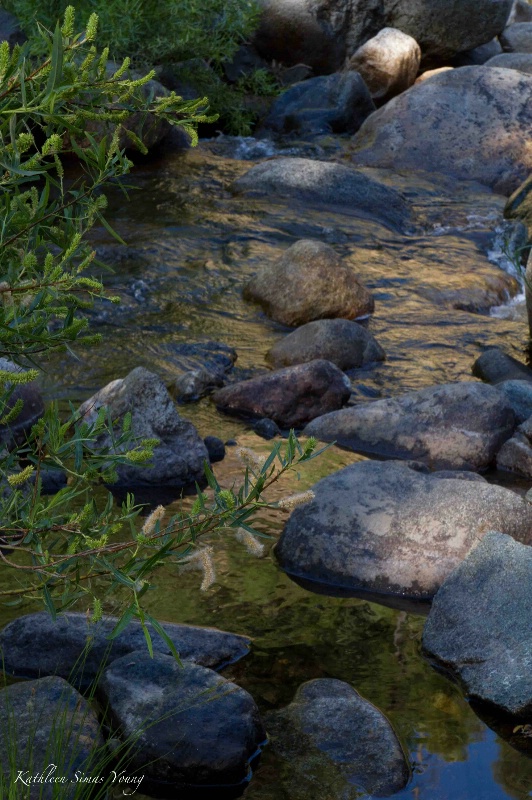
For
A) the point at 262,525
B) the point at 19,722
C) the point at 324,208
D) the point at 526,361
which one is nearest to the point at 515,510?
the point at 262,525

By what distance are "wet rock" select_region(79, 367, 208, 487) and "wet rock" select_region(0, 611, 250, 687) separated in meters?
1.63

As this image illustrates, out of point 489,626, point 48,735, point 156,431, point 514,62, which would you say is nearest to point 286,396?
point 156,431

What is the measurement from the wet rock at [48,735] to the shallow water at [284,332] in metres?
0.55

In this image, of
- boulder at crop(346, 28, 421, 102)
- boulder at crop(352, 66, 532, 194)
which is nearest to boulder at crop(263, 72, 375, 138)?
boulder at crop(346, 28, 421, 102)

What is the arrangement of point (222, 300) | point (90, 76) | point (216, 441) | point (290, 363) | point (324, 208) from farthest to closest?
1. point (324, 208)
2. point (222, 300)
3. point (290, 363)
4. point (216, 441)
5. point (90, 76)

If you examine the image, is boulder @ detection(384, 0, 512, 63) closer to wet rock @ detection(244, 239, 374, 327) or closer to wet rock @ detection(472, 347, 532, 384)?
wet rock @ detection(244, 239, 374, 327)

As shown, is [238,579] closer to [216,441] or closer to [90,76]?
[216,441]

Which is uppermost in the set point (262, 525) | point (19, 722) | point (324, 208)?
point (19, 722)

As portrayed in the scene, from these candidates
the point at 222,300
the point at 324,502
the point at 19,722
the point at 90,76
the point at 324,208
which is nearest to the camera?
the point at 90,76

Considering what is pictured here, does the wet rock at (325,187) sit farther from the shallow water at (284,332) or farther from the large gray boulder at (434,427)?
the large gray boulder at (434,427)

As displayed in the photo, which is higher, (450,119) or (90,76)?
(90,76)

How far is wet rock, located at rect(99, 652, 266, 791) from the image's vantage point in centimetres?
317

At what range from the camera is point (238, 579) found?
4.41 m

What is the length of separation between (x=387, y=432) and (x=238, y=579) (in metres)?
1.91
